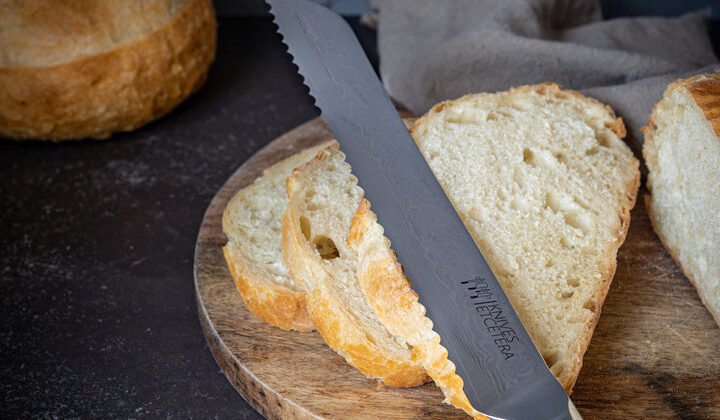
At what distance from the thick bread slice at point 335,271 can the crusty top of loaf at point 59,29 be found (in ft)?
3.85

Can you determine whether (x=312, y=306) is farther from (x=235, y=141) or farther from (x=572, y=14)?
(x=572, y=14)

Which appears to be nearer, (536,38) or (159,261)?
(159,261)

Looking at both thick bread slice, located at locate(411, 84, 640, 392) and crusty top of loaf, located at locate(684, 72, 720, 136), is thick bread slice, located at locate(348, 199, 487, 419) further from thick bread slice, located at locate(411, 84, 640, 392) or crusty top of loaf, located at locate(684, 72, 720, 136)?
crusty top of loaf, located at locate(684, 72, 720, 136)

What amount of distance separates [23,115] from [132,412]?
5.09ft

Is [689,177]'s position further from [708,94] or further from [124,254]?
[124,254]

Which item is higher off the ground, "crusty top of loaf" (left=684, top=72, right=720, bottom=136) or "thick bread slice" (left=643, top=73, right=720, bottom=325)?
"crusty top of loaf" (left=684, top=72, right=720, bottom=136)

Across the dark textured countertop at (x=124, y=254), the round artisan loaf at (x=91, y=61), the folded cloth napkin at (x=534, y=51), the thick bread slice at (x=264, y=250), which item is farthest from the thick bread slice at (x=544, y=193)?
the round artisan loaf at (x=91, y=61)

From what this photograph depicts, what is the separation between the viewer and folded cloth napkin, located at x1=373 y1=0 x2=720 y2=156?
2949 millimetres

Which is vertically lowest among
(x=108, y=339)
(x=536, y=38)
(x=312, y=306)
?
(x=108, y=339)

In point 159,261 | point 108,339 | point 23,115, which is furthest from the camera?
point 23,115

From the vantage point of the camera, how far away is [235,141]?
335 centimetres

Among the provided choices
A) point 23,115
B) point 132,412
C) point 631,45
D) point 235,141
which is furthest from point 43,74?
point 631,45

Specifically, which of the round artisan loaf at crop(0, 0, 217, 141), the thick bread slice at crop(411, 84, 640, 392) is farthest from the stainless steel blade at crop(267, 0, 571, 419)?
the round artisan loaf at crop(0, 0, 217, 141)

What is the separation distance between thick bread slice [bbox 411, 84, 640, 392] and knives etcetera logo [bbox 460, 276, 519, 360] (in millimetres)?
199
